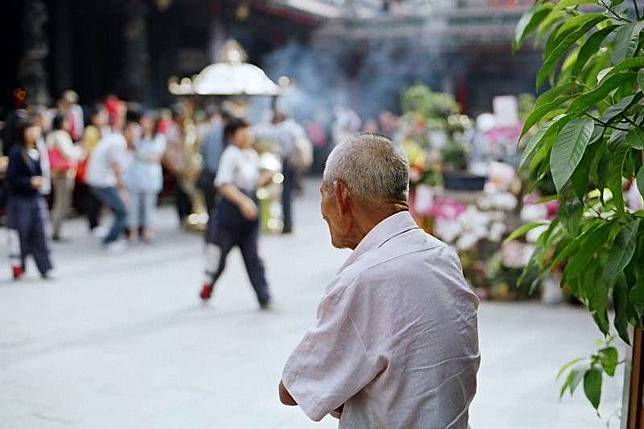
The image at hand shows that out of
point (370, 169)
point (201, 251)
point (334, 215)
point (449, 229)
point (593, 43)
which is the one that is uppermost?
point (593, 43)

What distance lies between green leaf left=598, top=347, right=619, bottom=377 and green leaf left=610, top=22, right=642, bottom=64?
1.27 metres

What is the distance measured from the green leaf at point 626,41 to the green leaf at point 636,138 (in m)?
0.20

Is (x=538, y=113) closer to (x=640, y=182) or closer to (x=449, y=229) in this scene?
(x=640, y=182)

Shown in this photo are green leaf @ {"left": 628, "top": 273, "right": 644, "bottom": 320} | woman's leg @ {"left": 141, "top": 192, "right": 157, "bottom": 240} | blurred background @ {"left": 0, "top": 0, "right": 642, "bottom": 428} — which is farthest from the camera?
woman's leg @ {"left": 141, "top": 192, "right": 157, "bottom": 240}

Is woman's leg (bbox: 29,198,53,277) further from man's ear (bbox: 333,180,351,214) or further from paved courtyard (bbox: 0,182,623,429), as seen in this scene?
man's ear (bbox: 333,180,351,214)

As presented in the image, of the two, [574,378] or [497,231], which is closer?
[574,378]

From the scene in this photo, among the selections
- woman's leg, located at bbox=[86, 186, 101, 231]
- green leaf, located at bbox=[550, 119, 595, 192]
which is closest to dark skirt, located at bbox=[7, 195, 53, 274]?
woman's leg, located at bbox=[86, 186, 101, 231]

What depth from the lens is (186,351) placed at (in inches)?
238

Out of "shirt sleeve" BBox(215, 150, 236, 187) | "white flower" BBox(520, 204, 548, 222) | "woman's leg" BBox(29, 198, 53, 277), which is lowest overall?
"woman's leg" BBox(29, 198, 53, 277)

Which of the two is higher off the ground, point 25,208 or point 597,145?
point 597,145

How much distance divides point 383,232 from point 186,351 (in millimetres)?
4053

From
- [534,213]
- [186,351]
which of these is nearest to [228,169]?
[186,351]

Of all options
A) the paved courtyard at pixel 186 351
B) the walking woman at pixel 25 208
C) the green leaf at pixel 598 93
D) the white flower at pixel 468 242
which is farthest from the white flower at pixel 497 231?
the green leaf at pixel 598 93

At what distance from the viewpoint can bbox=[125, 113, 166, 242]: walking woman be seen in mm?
11180
